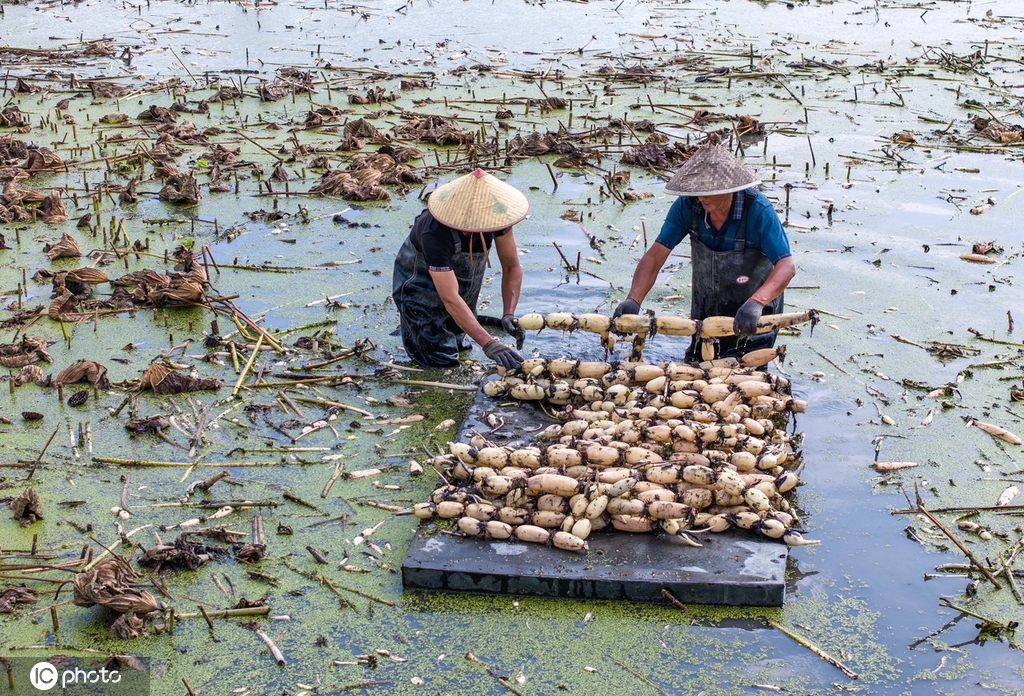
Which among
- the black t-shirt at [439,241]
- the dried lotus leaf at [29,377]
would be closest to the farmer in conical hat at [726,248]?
the black t-shirt at [439,241]

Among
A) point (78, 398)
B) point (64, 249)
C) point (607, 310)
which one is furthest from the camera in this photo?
point (64, 249)

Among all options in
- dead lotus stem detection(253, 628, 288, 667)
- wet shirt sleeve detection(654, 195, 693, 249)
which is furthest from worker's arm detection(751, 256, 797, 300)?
dead lotus stem detection(253, 628, 288, 667)

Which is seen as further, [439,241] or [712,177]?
[439,241]

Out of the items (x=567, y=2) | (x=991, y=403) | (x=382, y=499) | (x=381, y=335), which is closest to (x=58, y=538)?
(x=382, y=499)

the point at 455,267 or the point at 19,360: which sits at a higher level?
the point at 455,267

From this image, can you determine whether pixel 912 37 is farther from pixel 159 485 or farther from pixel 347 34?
pixel 159 485

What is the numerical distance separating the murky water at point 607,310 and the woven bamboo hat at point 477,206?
97cm

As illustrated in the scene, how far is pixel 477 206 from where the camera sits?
4953mm

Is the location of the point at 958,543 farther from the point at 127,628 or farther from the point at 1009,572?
the point at 127,628

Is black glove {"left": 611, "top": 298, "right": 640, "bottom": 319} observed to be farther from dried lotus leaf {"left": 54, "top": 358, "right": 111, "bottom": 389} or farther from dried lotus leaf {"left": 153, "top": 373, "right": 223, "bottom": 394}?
dried lotus leaf {"left": 54, "top": 358, "right": 111, "bottom": 389}

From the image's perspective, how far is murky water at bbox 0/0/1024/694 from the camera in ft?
11.8

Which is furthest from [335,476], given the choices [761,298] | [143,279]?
[143,279]

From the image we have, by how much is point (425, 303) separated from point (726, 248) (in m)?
1.62

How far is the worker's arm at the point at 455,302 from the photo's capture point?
507cm
